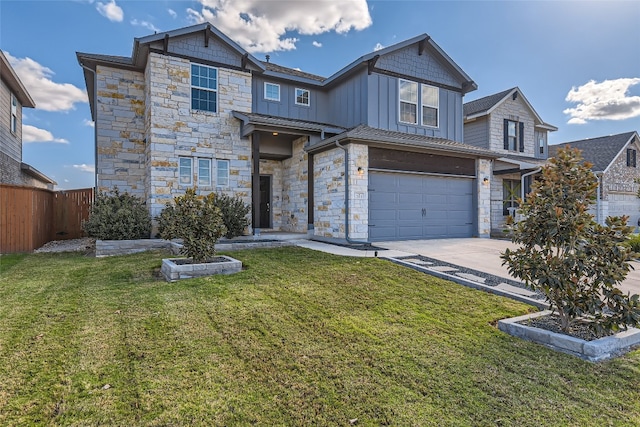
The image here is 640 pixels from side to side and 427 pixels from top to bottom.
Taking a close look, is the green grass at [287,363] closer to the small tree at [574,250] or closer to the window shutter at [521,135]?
the small tree at [574,250]

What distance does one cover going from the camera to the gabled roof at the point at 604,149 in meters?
18.1

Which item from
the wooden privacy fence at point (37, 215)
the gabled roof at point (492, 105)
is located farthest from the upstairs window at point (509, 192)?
the wooden privacy fence at point (37, 215)

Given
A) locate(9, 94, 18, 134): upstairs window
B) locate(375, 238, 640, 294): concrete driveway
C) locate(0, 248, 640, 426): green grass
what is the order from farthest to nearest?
locate(9, 94, 18, 134): upstairs window < locate(375, 238, 640, 294): concrete driveway < locate(0, 248, 640, 426): green grass

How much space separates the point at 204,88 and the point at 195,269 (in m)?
A: 7.23

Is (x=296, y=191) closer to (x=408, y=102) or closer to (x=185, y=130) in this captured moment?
(x=185, y=130)

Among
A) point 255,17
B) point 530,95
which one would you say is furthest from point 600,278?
point 530,95

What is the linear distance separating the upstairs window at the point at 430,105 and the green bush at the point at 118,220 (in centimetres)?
1023

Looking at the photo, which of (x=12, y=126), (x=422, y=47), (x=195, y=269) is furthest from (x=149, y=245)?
(x=422, y=47)

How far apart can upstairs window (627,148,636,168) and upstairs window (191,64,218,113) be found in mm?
22378

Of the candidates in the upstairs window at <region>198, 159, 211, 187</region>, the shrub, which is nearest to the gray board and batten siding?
the shrub

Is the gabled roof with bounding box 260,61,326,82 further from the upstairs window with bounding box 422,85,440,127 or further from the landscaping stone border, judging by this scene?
the landscaping stone border

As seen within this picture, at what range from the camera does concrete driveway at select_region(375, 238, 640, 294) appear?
6254 millimetres

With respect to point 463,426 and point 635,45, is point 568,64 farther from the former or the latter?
point 463,426

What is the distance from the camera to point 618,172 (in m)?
18.4
